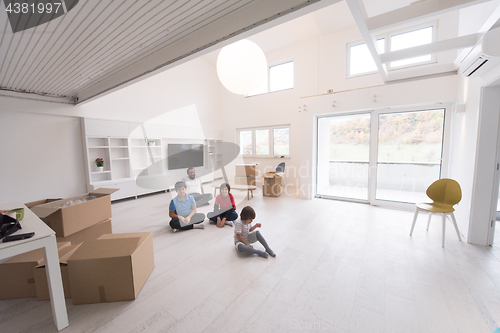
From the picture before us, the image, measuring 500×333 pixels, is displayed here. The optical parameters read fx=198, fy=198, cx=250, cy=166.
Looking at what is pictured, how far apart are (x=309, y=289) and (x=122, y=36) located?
3.29 m

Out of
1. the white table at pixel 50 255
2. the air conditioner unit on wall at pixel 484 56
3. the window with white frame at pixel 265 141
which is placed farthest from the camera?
the window with white frame at pixel 265 141

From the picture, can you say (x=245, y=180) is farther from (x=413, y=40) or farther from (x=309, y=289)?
(x=413, y=40)

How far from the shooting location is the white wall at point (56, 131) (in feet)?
13.0

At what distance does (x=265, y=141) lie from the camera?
24.1 ft

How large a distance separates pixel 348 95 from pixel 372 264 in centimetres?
363

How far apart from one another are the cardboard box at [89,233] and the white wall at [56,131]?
2941mm

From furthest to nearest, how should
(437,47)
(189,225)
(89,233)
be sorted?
(189,225), (89,233), (437,47)

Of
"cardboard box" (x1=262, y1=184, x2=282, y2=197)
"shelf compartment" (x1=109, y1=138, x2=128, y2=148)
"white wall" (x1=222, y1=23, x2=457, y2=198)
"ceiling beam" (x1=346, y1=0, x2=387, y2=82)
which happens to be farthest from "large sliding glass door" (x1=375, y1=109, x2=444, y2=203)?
"shelf compartment" (x1=109, y1=138, x2=128, y2=148)

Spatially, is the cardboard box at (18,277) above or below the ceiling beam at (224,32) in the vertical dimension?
below

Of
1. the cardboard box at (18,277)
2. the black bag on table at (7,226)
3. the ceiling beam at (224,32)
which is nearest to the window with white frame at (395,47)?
the ceiling beam at (224,32)

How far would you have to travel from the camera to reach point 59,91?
13.5 feet

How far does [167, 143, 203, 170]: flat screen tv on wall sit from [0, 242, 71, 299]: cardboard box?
4807 millimetres

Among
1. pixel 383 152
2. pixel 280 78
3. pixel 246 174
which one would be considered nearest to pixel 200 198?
pixel 246 174

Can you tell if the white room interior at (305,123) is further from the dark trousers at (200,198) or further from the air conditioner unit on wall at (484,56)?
the dark trousers at (200,198)
